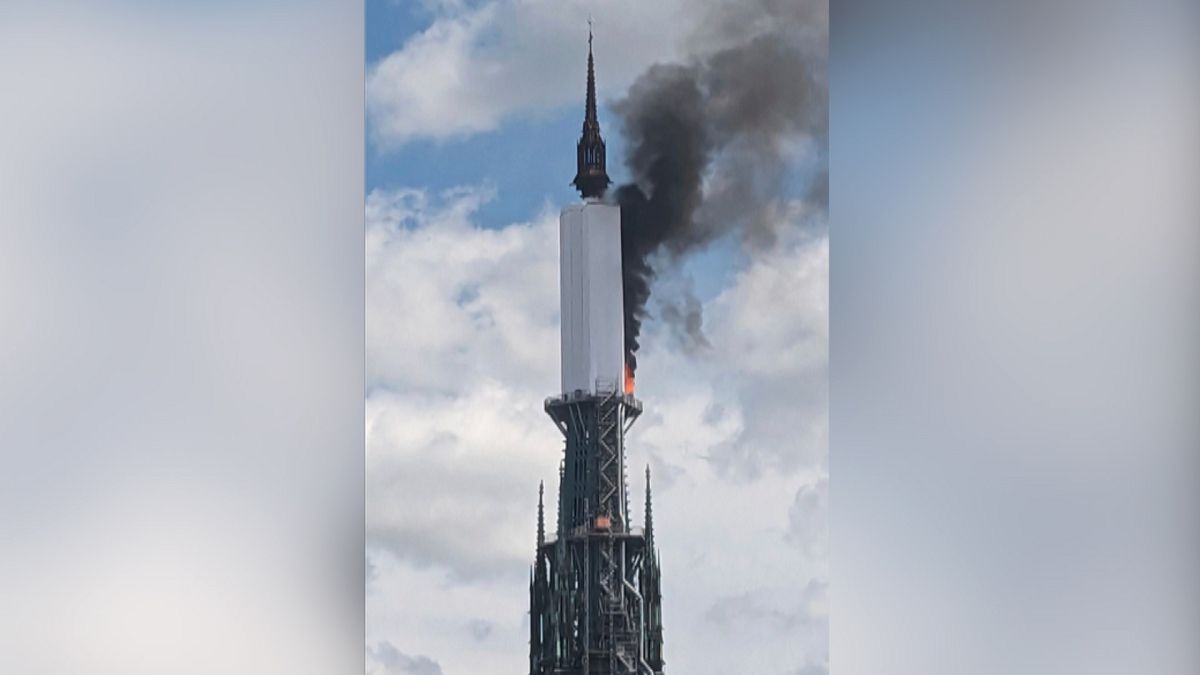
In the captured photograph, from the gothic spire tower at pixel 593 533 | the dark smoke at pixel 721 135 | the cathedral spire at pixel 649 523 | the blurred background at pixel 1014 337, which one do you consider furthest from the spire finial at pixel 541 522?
the blurred background at pixel 1014 337

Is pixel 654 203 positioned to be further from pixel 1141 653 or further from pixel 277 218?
pixel 1141 653

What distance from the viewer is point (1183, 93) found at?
9.96 feet

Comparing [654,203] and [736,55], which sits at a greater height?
[736,55]

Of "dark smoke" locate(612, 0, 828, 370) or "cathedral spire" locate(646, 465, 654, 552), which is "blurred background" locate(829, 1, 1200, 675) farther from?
"cathedral spire" locate(646, 465, 654, 552)

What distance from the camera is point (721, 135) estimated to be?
300 centimetres

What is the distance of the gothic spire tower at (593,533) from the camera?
114 inches

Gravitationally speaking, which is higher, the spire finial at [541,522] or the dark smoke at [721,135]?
the dark smoke at [721,135]

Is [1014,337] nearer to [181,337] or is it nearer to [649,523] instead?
[649,523]

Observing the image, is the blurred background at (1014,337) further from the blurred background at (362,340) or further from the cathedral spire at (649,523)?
the cathedral spire at (649,523)

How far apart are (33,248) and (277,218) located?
519 mm

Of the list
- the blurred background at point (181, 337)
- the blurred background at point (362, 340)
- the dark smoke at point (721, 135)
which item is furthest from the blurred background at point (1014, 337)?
the blurred background at point (181, 337)

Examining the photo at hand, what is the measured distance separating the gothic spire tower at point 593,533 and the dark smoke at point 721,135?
16cm

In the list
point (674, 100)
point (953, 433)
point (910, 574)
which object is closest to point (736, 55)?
point (674, 100)

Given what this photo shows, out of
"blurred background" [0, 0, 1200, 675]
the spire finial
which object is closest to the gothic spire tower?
the spire finial
